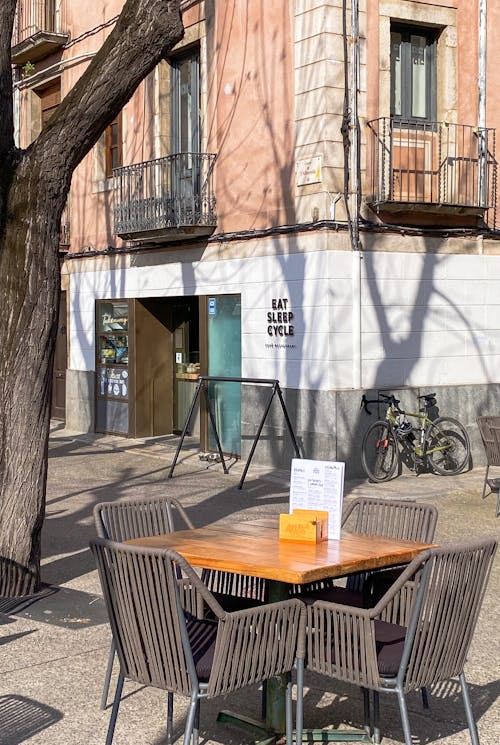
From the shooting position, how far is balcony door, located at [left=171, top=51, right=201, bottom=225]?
15516mm

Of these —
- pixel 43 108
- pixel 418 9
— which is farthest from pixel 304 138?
pixel 43 108

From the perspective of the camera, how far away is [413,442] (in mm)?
13828

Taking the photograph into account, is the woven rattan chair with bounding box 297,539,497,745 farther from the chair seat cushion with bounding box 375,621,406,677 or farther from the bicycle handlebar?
the bicycle handlebar

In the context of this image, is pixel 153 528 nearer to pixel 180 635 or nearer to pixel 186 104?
pixel 180 635

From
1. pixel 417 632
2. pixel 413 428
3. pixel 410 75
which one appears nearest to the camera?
pixel 417 632

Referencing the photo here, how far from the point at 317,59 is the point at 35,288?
7089mm

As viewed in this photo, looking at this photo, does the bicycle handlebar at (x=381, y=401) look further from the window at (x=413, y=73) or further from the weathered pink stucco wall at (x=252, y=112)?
the window at (x=413, y=73)

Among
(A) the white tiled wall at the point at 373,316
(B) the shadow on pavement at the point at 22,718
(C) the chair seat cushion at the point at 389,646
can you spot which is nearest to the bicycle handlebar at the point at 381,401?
(A) the white tiled wall at the point at 373,316

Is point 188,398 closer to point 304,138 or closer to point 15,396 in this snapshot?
point 304,138

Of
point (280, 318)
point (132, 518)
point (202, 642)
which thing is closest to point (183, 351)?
point (280, 318)

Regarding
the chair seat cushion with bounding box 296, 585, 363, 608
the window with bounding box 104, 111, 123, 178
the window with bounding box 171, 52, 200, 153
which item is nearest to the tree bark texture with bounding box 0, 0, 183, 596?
the chair seat cushion with bounding box 296, 585, 363, 608

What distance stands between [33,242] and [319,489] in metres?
3.20

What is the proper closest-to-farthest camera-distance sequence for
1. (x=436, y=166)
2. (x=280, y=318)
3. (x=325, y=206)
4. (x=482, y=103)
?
(x=325, y=206)
(x=280, y=318)
(x=436, y=166)
(x=482, y=103)

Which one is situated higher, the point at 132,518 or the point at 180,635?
the point at 132,518
